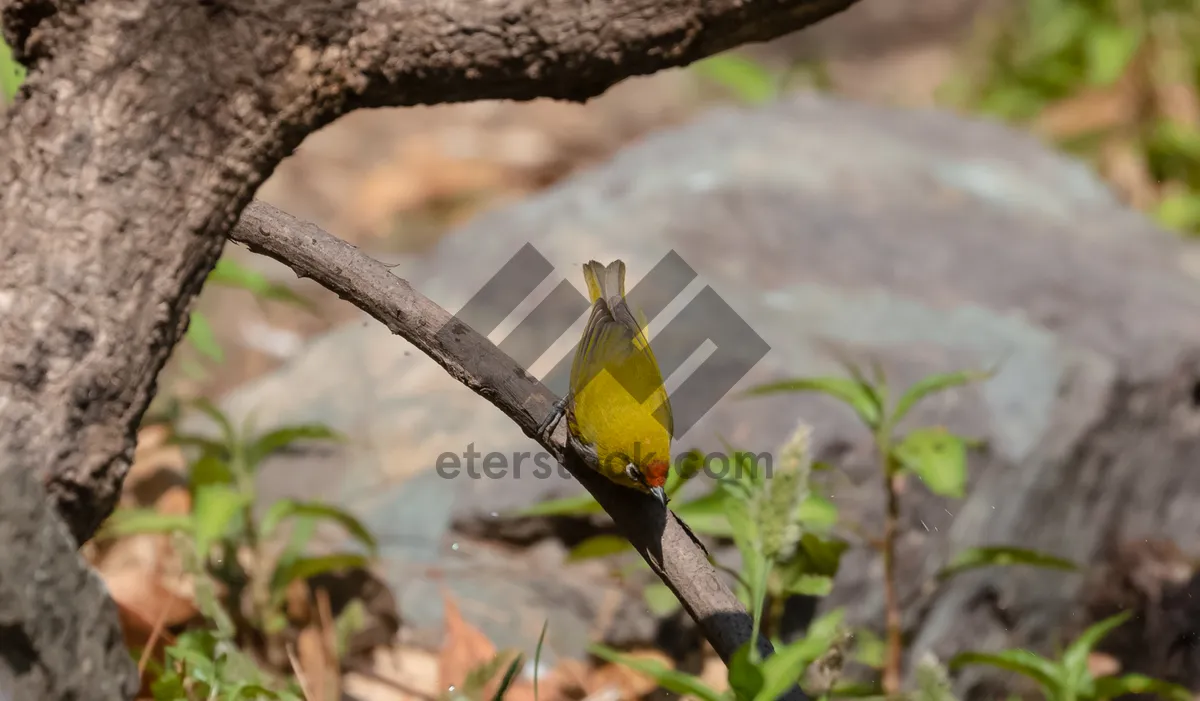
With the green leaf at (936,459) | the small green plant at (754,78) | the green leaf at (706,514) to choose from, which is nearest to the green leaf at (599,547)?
the green leaf at (706,514)

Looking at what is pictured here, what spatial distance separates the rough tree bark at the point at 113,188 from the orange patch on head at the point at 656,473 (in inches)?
29.9

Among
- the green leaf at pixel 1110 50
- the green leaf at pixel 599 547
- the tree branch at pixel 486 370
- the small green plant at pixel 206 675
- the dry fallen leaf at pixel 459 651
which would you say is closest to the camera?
the tree branch at pixel 486 370

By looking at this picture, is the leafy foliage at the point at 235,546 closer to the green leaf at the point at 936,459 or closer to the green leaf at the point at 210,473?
the green leaf at the point at 210,473

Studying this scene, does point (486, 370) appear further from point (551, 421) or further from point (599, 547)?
point (599, 547)

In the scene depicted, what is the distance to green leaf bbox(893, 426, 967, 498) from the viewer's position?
2.34 m

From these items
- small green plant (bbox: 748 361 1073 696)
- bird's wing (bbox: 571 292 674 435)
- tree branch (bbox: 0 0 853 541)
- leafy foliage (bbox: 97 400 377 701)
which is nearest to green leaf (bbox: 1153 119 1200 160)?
small green plant (bbox: 748 361 1073 696)

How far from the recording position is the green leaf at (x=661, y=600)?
2.64m

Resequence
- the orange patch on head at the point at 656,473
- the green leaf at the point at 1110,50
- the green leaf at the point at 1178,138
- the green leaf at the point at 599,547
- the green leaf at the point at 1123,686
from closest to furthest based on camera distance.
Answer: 1. the orange patch on head at the point at 656,473
2. the green leaf at the point at 1123,686
3. the green leaf at the point at 599,547
4. the green leaf at the point at 1178,138
5. the green leaf at the point at 1110,50

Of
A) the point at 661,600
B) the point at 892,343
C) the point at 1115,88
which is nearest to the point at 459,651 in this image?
the point at 661,600

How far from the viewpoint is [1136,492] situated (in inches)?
132

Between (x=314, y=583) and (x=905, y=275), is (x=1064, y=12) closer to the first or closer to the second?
(x=905, y=275)

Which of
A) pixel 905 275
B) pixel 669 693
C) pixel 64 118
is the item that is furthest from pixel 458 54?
pixel 905 275

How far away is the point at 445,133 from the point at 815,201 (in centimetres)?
327

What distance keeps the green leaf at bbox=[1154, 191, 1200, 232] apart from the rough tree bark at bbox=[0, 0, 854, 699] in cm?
488
